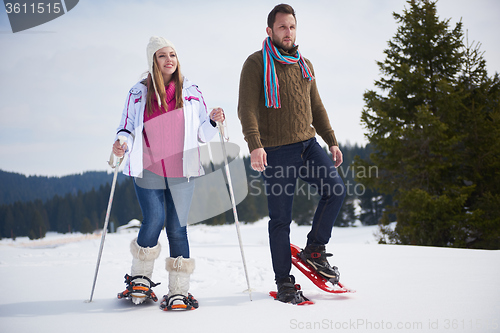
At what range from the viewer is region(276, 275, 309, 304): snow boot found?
2.18 metres

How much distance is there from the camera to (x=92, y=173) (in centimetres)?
1794

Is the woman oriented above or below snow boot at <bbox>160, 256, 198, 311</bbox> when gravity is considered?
above

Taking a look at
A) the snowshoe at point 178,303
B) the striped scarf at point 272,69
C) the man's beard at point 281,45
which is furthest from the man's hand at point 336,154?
the snowshoe at point 178,303

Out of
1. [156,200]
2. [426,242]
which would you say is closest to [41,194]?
[426,242]

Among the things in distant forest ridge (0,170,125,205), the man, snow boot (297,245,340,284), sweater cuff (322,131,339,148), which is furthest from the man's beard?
distant forest ridge (0,170,125,205)

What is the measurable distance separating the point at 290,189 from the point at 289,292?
2.13ft

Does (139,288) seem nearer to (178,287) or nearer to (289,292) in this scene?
(178,287)

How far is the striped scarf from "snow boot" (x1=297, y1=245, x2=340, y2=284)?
3.27 feet

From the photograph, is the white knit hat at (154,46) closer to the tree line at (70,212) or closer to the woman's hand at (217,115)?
the woman's hand at (217,115)

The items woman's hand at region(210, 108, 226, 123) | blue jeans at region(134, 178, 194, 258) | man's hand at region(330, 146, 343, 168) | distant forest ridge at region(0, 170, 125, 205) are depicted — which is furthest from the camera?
distant forest ridge at region(0, 170, 125, 205)

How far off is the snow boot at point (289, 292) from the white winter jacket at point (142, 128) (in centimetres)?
89

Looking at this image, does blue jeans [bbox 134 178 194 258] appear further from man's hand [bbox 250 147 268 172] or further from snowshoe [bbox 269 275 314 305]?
snowshoe [bbox 269 275 314 305]

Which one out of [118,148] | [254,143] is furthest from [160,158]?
[254,143]

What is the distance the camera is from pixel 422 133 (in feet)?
35.7
